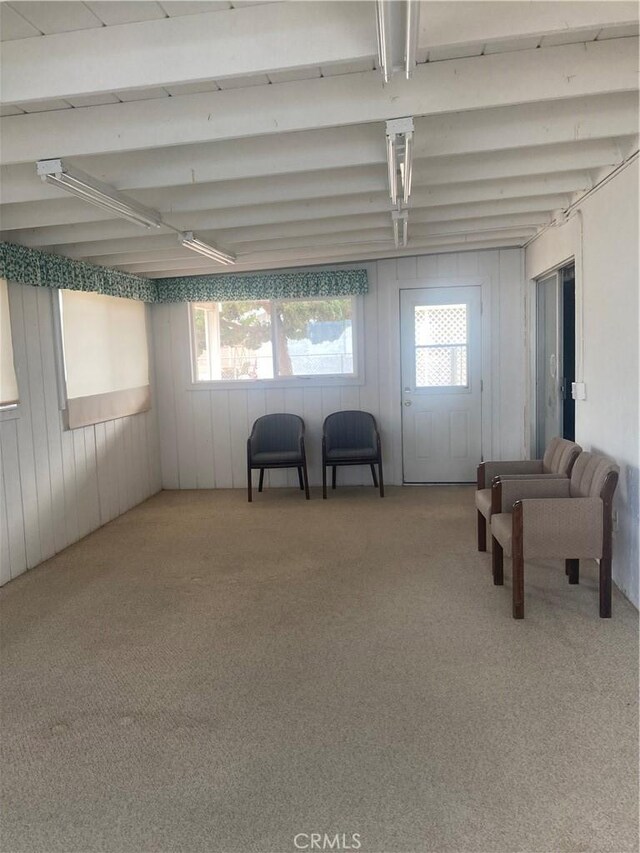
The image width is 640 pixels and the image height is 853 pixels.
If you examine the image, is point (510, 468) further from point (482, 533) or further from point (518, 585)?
point (518, 585)

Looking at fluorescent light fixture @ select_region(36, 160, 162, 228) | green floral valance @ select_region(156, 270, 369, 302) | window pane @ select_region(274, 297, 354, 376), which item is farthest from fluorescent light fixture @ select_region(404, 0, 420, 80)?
window pane @ select_region(274, 297, 354, 376)

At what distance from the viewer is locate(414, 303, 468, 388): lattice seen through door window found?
6.01 meters

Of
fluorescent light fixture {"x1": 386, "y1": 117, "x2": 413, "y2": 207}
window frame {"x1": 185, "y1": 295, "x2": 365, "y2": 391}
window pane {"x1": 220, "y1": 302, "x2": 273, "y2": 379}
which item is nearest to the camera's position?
fluorescent light fixture {"x1": 386, "y1": 117, "x2": 413, "y2": 207}

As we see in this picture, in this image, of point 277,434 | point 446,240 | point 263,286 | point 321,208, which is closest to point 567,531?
point 321,208

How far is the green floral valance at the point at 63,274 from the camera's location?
4.02 meters

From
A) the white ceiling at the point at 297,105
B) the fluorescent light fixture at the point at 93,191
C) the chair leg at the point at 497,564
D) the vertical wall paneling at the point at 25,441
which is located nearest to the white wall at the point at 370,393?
the white ceiling at the point at 297,105

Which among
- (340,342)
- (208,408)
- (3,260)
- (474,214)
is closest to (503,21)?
(474,214)

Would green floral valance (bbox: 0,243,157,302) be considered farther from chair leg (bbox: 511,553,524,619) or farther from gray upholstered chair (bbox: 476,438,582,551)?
chair leg (bbox: 511,553,524,619)

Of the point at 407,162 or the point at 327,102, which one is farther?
the point at 407,162

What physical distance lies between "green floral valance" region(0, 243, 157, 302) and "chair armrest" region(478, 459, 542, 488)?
340cm

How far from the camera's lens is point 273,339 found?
6.27 metres

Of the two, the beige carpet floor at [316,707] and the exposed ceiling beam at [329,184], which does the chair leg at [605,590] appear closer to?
the beige carpet floor at [316,707]

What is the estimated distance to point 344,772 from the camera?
1997mm

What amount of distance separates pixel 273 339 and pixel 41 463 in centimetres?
269
